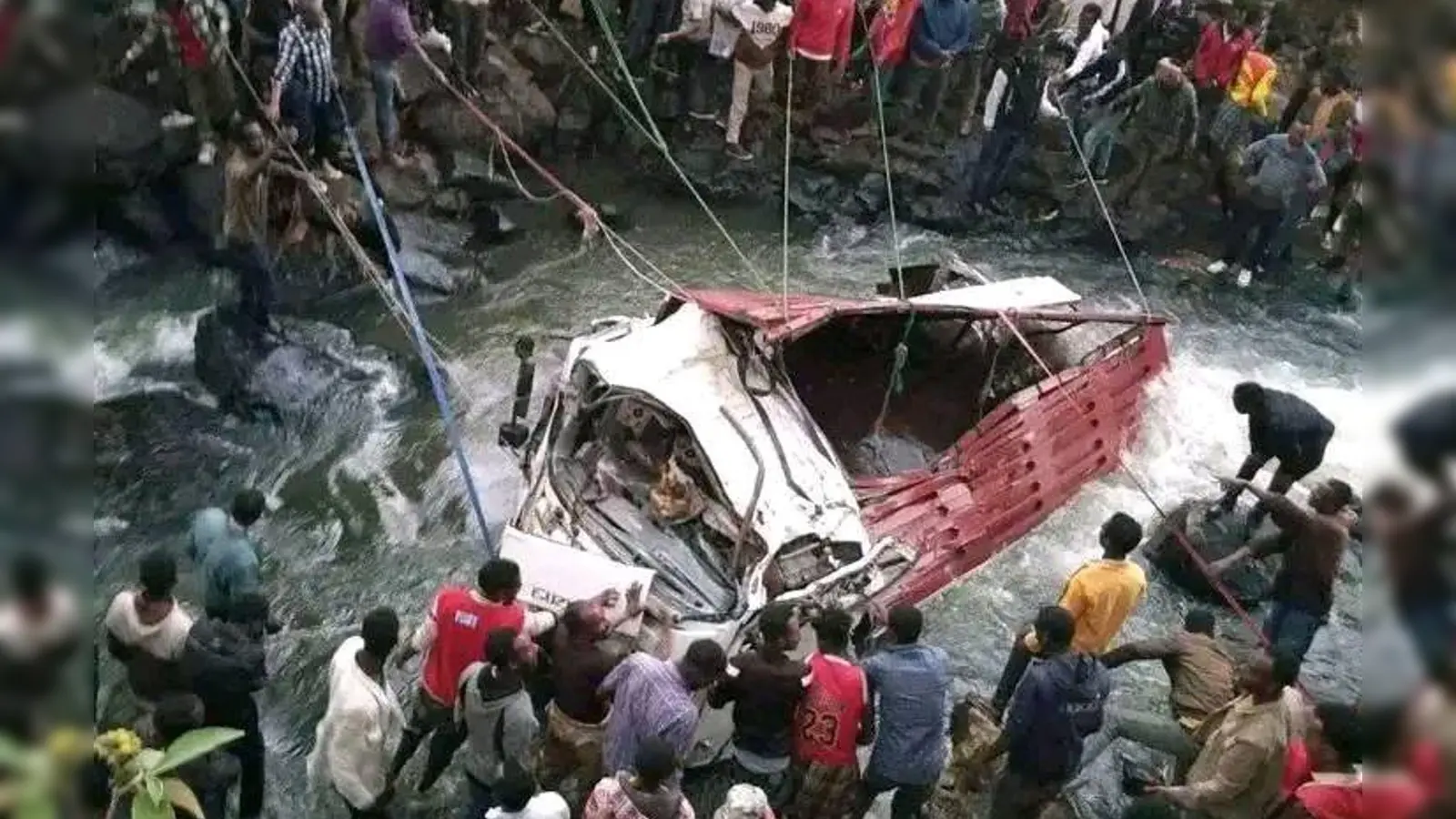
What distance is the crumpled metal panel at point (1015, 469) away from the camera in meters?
7.76

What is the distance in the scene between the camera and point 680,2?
12914 mm

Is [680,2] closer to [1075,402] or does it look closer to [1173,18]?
[1173,18]

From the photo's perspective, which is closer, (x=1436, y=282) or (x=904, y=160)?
(x=1436, y=282)

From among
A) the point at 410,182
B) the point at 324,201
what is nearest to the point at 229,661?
the point at 324,201

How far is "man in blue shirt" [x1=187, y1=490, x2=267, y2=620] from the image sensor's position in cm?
618

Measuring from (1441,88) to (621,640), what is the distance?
213 inches

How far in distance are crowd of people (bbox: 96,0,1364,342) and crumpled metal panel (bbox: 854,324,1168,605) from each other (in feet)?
11.6

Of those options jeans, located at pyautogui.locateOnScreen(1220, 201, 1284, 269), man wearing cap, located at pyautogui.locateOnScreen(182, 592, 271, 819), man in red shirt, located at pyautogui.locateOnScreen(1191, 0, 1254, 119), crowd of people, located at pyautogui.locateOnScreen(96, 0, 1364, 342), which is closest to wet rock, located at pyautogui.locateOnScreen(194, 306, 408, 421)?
crowd of people, located at pyautogui.locateOnScreen(96, 0, 1364, 342)

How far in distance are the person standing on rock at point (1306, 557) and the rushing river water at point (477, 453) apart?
0.92 meters

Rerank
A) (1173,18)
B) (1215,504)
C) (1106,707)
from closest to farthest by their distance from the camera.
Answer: (1106,707) → (1215,504) → (1173,18)

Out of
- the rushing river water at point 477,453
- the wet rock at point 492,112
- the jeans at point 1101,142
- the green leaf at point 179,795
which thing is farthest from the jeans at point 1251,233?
the green leaf at point 179,795

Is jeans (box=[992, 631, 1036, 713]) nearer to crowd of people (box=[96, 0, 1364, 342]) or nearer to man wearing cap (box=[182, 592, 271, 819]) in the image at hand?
man wearing cap (box=[182, 592, 271, 819])

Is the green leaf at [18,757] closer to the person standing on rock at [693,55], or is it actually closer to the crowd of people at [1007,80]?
the crowd of people at [1007,80]

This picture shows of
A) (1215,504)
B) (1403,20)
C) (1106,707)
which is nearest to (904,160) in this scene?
(1215,504)
